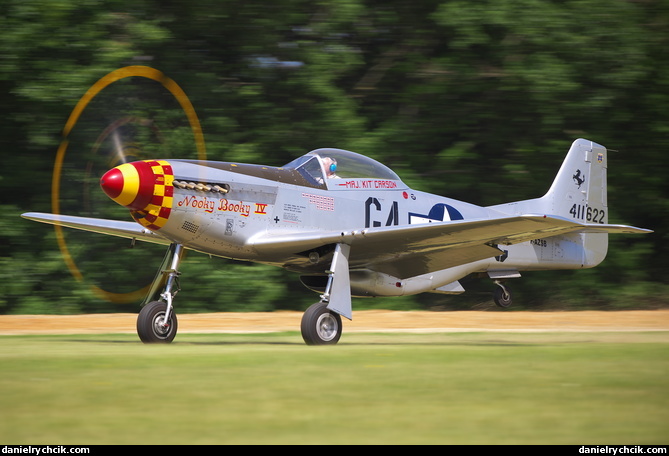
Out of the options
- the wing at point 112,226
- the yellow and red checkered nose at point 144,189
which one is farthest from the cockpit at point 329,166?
the wing at point 112,226

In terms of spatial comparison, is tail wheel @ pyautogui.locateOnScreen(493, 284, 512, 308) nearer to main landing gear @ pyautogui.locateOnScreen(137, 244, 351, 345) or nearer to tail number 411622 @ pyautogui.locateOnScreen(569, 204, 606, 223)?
tail number 411622 @ pyautogui.locateOnScreen(569, 204, 606, 223)

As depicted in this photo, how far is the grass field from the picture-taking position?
16.0ft

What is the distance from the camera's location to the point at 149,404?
5.63m

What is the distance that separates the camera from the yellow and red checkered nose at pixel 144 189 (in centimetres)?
984

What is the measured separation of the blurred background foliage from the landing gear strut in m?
8.37

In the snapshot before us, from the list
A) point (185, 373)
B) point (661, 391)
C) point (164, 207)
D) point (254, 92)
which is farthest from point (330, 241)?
point (254, 92)

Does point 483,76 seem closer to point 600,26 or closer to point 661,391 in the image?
point 600,26

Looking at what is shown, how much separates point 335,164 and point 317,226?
91 cm

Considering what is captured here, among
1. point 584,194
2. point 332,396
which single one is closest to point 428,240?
point 332,396

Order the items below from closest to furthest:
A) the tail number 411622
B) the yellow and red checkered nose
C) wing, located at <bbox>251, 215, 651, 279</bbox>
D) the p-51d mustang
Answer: the yellow and red checkered nose → wing, located at <bbox>251, 215, 651, 279</bbox> → the p-51d mustang → the tail number 411622

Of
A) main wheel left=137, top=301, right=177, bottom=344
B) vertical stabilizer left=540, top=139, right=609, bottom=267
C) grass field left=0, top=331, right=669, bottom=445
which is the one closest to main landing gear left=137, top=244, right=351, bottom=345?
main wheel left=137, top=301, right=177, bottom=344

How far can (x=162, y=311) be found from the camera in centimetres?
1062

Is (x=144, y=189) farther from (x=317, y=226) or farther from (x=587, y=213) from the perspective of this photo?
(x=587, y=213)

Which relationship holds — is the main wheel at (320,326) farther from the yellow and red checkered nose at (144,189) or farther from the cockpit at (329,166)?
the yellow and red checkered nose at (144,189)
